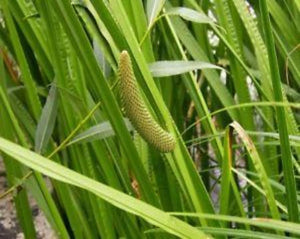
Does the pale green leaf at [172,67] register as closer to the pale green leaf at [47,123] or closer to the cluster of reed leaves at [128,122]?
the cluster of reed leaves at [128,122]

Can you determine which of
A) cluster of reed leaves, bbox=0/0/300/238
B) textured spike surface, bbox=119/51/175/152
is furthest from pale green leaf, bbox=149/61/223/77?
textured spike surface, bbox=119/51/175/152

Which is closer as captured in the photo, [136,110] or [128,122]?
[136,110]

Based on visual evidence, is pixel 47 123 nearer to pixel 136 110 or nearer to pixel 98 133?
pixel 98 133

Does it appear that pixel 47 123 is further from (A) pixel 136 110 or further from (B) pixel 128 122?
(A) pixel 136 110

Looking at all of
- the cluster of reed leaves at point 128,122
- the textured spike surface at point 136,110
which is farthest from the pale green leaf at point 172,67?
the textured spike surface at point 136,110

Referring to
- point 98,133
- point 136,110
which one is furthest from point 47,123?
point 136,110

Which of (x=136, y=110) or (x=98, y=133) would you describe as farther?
(x=98, y=133)
